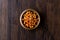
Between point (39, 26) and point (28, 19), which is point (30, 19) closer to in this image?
point (28, 19)

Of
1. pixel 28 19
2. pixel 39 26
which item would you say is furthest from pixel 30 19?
pixel 39 26

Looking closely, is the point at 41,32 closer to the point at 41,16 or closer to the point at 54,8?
the point at 41,16

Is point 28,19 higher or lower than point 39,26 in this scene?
higher
